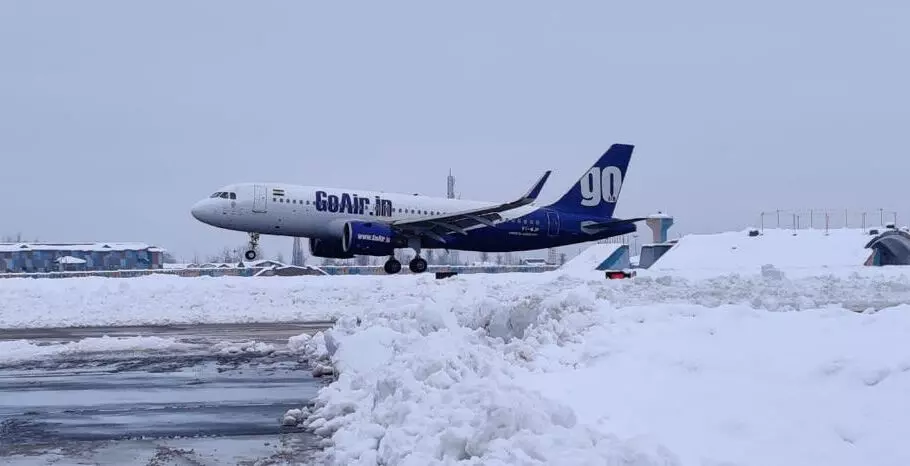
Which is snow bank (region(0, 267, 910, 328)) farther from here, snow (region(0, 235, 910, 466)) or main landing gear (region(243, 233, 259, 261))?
snow (region(0, 235, 910, 466))

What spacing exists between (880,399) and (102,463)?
19.4 ft

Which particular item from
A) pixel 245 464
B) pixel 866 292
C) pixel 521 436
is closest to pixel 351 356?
pixel 245 464

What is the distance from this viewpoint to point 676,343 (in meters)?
8.52

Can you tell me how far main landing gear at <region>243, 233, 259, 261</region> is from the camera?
37.0 m

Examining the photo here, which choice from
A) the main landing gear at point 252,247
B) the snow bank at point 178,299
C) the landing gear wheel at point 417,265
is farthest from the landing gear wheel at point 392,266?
the snow bank at point 178,299

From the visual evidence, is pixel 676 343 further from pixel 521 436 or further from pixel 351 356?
pixel 351 356

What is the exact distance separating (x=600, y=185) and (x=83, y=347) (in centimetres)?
3068

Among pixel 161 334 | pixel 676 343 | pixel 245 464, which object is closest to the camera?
pixel 245 464

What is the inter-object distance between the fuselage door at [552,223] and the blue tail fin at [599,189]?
42.7 inches

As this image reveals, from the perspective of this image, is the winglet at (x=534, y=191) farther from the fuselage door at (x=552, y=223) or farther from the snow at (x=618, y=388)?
the snow at (x=618, y=388)

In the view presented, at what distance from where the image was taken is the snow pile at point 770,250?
4109 cm

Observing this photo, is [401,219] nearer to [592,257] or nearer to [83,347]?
[592,257]

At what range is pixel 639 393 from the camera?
24.0 ft

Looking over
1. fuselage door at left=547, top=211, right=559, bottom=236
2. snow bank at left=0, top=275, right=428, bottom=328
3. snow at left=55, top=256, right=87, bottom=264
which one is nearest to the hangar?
fuselage door at left=547, top=211, right=559, bottom=236
